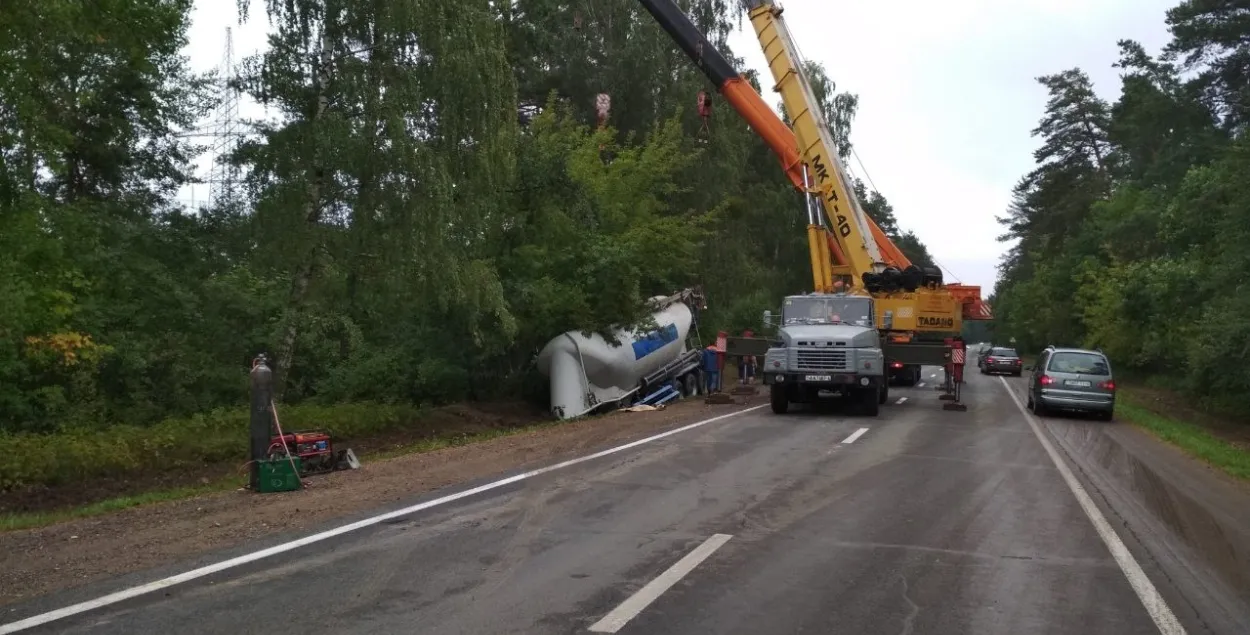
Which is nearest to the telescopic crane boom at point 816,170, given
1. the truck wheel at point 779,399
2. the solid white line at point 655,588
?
the truck wheel at point 779,399

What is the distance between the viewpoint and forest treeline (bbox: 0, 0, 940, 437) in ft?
52.2

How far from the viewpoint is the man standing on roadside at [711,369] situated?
2802cm

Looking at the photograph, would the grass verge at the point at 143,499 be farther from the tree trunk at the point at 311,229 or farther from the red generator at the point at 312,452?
the tree trunk at the point at 311,229

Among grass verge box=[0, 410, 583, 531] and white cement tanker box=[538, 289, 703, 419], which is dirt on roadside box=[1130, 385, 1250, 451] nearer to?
white cement tanker box=[538, 289, 703, 419]

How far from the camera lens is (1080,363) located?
23.3m

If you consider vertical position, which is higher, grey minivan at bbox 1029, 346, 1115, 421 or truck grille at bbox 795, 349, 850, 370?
truck grille at bbox 795, 349, 850, 370

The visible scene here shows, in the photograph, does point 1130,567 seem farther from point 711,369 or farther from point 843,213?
point 711,369

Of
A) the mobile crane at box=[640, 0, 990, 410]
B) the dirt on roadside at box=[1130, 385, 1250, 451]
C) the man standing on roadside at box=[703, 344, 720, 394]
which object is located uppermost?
the mobile crane at box=[640, 0, 990, 410]

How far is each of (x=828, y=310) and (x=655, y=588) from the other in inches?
626

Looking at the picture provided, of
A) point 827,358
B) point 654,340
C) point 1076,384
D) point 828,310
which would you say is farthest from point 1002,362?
point 827,358

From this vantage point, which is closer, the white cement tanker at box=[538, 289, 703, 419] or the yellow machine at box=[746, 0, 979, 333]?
the white cement tanker at box=[538, 289, 703, 419]

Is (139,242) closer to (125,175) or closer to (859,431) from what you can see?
(125,175)

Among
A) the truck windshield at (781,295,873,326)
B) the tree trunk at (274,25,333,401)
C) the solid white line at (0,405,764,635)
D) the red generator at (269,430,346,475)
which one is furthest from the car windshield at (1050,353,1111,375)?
the red generator at (269,430,346,475)

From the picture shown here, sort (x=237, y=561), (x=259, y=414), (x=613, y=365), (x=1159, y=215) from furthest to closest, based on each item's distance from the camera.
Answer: (x=1159, y=215), (x=613, y=365), (x=259, y=414), (x=237, y=561)
